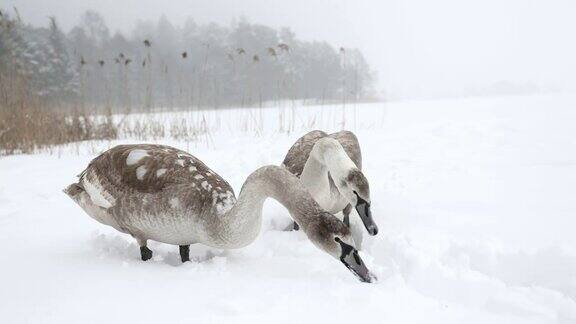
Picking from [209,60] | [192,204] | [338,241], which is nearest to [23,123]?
[192,204]

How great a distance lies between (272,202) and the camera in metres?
4.46

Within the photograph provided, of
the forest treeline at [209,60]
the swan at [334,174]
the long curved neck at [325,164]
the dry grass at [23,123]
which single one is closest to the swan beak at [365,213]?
the swan at [334,174]

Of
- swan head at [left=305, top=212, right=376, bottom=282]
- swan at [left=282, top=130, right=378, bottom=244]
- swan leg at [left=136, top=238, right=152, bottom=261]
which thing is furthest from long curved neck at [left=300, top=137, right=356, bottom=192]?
swan leg at [left=136, top=238, right=152, bottom=261]

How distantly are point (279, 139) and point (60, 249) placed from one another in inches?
227

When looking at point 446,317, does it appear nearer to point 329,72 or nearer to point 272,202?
point 272,202

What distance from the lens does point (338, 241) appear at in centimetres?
236

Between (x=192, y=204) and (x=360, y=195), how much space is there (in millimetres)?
1099

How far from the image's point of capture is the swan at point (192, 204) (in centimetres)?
242

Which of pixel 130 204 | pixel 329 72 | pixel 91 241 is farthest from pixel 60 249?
pixel 329 72

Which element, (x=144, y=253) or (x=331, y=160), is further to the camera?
(x=331, y=160)

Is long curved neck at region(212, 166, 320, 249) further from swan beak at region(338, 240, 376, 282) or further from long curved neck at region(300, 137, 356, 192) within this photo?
long curved neck at region(300, 137, 356, 192)

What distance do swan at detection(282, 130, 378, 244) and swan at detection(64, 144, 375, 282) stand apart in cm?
44

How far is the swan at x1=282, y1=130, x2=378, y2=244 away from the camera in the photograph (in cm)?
281

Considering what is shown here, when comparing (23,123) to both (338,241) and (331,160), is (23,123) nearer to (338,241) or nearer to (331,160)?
(331,160)
